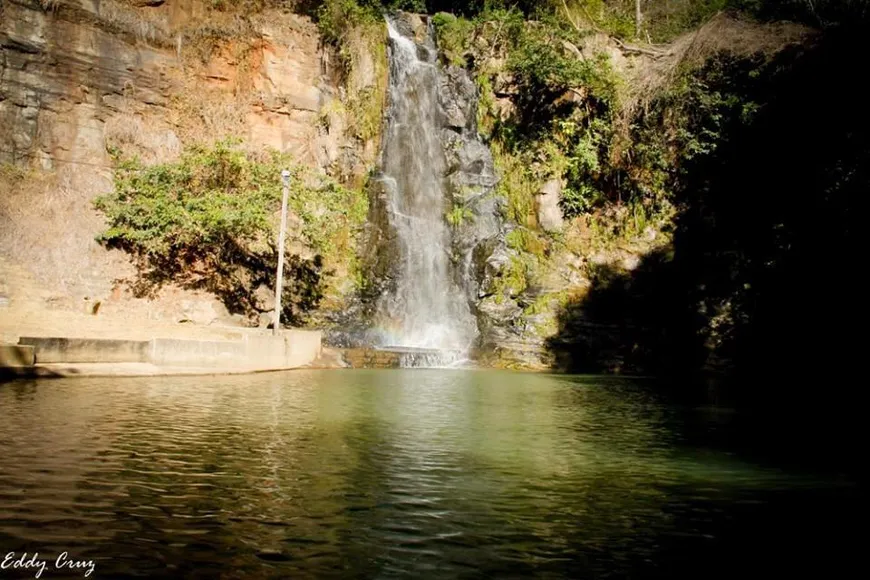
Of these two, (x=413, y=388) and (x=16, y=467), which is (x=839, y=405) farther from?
(x=16, y=467)

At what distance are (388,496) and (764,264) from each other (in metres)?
18.0

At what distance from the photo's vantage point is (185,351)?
13.2 metres

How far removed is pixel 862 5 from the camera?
70.3ft

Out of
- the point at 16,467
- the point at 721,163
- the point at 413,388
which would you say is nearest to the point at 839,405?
the point at 413,388

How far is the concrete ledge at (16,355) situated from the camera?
10.6 m

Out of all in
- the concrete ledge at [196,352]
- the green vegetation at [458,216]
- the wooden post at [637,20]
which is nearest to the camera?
the concrete ledge at [196,352]

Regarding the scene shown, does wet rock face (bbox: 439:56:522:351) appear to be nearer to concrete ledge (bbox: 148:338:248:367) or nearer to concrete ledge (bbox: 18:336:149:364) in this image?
concrete ledge (bbox: 148:338:248:367)

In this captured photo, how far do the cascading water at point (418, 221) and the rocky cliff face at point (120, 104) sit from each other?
155 cm

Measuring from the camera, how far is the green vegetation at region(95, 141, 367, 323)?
65.0 ft

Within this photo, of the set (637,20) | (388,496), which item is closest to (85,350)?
(388,496)

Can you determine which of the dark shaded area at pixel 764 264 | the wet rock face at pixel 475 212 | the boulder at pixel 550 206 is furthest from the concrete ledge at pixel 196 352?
the boulder at pixel 550 206

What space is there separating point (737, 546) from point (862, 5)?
24.7m
